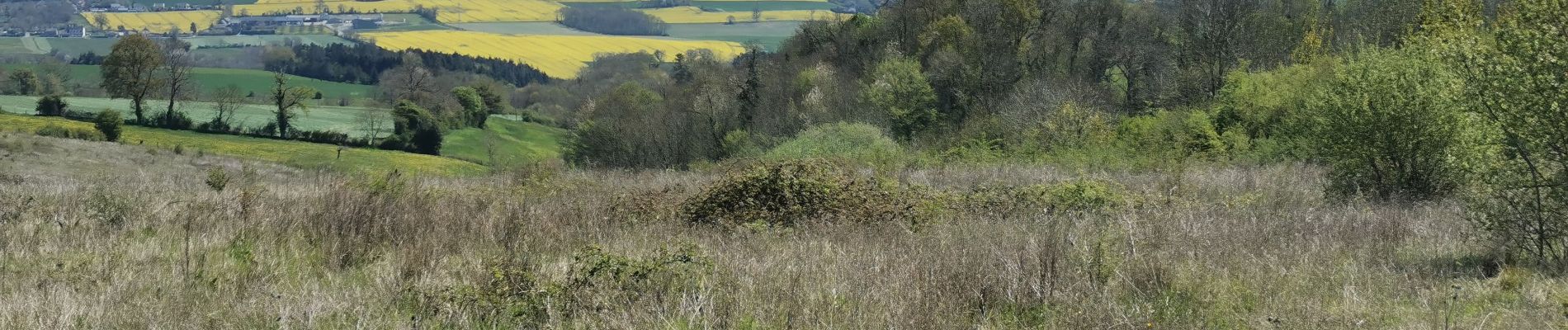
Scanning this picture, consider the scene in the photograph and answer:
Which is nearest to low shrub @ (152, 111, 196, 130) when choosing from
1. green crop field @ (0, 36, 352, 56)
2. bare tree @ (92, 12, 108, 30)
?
green crop field @ (0, 36, 352, 56)

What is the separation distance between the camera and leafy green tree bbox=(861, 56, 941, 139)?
4322 cm

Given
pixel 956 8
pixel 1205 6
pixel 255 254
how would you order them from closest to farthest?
pixel 255 254, pixel 1205 6, pixel 956 8

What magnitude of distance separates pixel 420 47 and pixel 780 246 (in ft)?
481

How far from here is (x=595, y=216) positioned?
8.78 m

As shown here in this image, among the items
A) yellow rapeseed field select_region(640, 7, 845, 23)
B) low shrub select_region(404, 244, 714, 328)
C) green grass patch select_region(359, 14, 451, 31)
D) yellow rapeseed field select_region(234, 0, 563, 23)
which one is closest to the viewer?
low shrub select_region(404, 244, 714, 328)

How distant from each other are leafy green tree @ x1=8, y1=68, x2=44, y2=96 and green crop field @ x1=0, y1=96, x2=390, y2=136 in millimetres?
5647

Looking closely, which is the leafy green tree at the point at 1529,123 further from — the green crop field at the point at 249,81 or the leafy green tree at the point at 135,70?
the green crop field at the point at 249,81

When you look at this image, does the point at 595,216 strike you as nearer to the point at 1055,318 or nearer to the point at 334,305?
the point at 334,305

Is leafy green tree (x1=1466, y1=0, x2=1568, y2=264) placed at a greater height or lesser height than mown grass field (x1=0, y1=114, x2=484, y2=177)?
greater

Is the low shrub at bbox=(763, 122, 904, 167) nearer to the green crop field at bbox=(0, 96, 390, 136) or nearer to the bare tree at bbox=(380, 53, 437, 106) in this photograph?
the green crop field at bbox=(0, 96, 390, 136)

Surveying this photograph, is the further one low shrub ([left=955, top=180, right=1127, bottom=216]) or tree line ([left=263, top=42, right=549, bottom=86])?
tree line ([left=263, top=42, right=549, bottom=86])

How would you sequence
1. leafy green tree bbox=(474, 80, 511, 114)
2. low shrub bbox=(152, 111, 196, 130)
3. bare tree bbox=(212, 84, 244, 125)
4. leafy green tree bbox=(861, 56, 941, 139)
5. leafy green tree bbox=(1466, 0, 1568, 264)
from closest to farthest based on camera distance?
1. leafy green tree bbox=(1466, 0, 1568, 264)
2. leafy green tree bbox=(861, 56, 941, 139)
3. low shrub bbox=(152, 111, 196, 130)
4. bare tree bbox=(212, 84, 244, 125)
5. leafy green tree bbox=(474, 80, 511, 114)

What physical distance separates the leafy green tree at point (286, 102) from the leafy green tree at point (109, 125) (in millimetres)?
13077

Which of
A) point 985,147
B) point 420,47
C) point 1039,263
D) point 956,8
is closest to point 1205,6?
point 956,8
